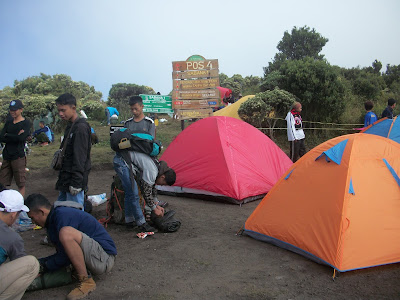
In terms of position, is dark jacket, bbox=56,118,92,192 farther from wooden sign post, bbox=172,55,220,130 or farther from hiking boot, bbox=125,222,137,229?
wooden sign post, bbox=172,55,220,130

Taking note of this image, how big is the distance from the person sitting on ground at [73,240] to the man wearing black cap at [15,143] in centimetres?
260

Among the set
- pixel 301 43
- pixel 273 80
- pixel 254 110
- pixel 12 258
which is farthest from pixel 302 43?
pixel 12 258

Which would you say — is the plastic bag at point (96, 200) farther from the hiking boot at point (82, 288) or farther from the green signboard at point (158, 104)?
the green signboard at point (158, 104)

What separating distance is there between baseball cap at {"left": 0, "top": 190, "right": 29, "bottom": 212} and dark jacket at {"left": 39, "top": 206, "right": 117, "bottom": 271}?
31cm

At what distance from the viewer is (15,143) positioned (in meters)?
5.54

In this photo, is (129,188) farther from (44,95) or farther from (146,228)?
(44,95)

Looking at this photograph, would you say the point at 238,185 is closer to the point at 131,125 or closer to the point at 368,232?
the point at 131,125

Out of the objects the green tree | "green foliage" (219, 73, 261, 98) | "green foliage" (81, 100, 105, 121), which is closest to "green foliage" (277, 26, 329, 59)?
"green foliage" (219, 73, 261, 98)

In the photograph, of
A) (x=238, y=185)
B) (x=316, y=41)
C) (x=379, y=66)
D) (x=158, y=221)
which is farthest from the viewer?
(x=316, y=41)

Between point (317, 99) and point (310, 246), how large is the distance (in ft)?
33.6

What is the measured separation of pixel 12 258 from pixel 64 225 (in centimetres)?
48

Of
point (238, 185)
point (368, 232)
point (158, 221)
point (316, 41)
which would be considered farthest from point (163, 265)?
point (316, 41)

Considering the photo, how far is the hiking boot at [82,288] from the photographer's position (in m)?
3.22

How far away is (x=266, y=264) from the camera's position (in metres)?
3.99
